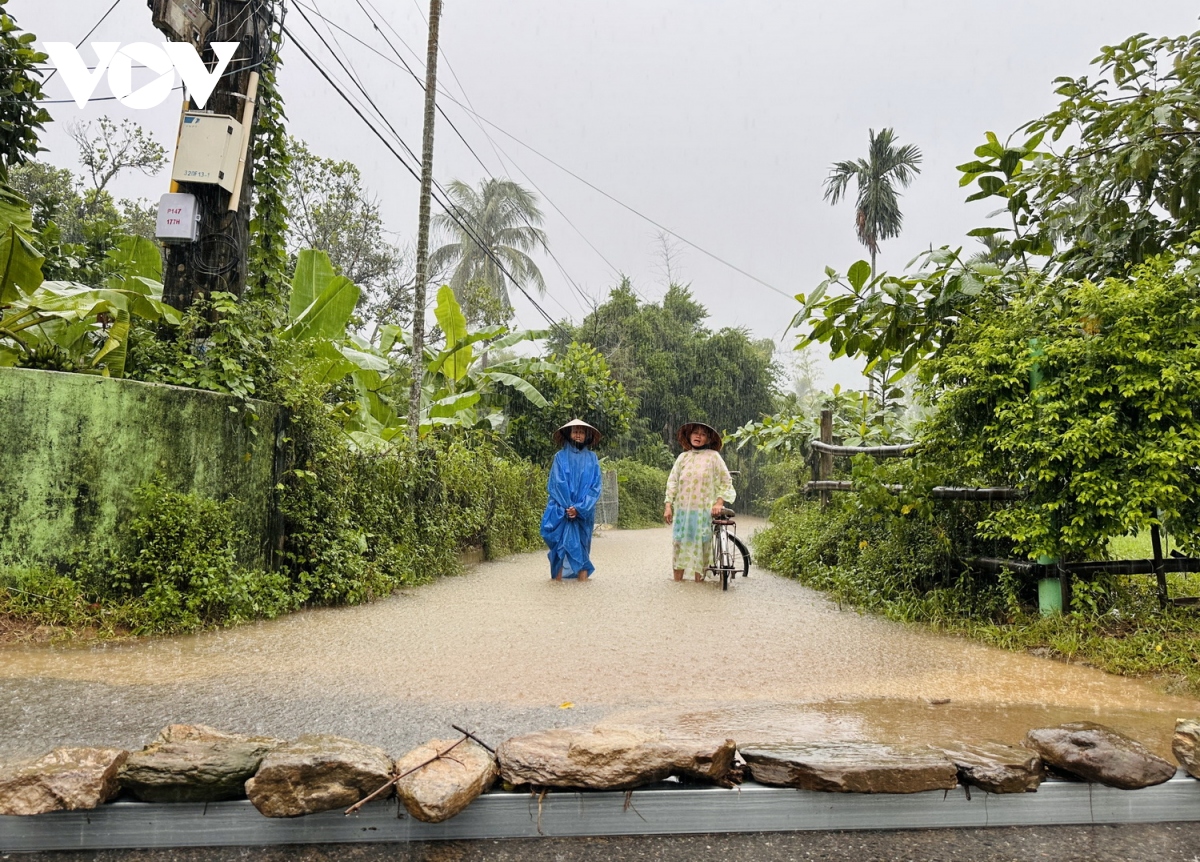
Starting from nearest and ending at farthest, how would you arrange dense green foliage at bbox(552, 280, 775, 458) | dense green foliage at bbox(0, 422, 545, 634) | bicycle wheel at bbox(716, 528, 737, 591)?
dense green foliage at bbox(0, 422, 545, 634), bicycle wheel at bbox(716, 528, 737, 591), dense green foliage at bbox(552, 280, 775, 458)

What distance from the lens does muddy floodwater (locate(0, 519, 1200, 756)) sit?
407cm

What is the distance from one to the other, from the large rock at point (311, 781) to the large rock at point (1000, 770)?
6.22 ft

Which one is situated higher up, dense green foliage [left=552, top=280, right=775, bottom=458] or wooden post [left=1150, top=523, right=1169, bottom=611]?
dense green foliage [left=552, top=280, right=775, bottom=458]

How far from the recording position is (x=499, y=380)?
16.9 meters

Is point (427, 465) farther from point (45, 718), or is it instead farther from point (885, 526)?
point (45, 718)

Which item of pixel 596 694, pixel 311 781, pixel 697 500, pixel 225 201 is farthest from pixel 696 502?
pixel 311 781

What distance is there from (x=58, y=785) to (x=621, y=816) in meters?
1.69

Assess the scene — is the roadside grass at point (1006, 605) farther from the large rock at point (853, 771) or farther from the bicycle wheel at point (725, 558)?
the large rock at point (853, 771)

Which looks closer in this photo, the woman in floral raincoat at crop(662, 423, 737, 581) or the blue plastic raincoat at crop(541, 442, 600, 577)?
the woman in floral raincoat at crop(662, 423, 737, 581)

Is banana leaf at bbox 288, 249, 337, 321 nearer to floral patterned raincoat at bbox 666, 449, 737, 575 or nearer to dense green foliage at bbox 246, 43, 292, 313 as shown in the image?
dense green foliage at bbox 246, 43, 292, 313

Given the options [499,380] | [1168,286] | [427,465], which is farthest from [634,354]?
[1168,286]

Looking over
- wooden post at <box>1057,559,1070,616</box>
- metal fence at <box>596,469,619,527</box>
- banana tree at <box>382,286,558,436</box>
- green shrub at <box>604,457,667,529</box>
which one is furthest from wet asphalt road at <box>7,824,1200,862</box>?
green shrub at <box>604,457,667,529</box>

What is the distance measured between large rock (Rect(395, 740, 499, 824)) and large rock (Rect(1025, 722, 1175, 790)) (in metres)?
1.94

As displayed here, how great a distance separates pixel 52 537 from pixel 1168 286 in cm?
743
